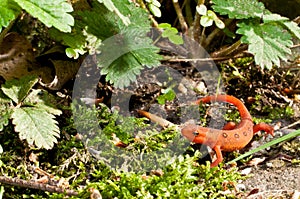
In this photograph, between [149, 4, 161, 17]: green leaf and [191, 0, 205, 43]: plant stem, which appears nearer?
[149, 4, 161, 17]: green leaf

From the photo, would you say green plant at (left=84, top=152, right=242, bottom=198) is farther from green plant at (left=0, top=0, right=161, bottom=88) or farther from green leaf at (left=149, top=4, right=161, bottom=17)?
green leaf at (left=149, top=4, right=161, bottom=17)

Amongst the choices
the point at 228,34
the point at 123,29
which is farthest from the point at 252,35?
the point at 123,29

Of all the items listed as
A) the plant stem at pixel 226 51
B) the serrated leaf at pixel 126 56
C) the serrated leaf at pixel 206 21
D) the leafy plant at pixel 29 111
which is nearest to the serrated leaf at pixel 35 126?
the leafy plant at pixel 29 111

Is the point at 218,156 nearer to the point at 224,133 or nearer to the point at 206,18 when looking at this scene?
the point at 224,133

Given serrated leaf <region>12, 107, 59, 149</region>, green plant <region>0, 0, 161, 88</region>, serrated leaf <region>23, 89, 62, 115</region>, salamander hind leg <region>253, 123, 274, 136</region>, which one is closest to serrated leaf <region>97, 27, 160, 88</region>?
green plant <region>0, 0, 161, 88</region>

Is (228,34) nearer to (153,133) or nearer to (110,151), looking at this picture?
(153,133)

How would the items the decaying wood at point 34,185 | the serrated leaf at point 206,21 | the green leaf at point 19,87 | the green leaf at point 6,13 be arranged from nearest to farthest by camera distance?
1. the green leaf at point 6,13
2. the decaying wood at point 34,185
3. the green leaf at point 19,87
4. the serrated leaf at point 206,21

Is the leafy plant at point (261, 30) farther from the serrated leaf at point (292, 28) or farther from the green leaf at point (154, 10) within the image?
the green leaf at point (154, 10)
